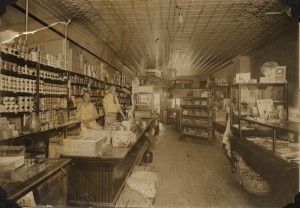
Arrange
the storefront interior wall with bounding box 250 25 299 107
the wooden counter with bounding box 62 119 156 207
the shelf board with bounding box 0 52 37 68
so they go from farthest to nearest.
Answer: the storefront interior wall with bounding box 250 25 299 107, the shelf board with bounding box 0 52 37 68, the wooden counter with bounding box 62 119 156 207

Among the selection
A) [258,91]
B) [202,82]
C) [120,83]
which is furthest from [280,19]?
[202,82]

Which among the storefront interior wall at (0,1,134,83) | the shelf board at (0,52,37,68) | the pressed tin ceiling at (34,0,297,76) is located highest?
the pressed tin ceiling at (34,0,297,76)

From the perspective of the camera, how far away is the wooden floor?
3531mm

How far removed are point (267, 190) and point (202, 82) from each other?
45.4ft

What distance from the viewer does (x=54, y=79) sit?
489 centimetres

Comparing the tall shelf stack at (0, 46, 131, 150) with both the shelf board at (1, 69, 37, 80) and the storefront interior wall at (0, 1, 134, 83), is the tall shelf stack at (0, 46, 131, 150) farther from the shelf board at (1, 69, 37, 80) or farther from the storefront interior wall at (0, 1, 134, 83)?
the storefront interior wall at (0, 1, 134, 83)

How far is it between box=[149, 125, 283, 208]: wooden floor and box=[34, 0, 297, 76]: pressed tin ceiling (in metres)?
3.50

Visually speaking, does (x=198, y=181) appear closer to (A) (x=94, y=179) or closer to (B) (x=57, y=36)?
(A) (x=94, y=179)

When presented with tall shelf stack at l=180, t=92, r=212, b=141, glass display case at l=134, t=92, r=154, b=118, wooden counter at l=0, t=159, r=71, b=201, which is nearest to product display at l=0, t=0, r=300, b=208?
wooden counter at l=0, t=159, r=71, b=201

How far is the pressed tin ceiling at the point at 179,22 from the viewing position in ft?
14.8

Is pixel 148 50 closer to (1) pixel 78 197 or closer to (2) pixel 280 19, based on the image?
(2) pixel 280 19

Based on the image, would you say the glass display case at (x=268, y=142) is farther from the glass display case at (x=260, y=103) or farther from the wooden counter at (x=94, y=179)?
the wooden counter at (x=94, y=179)

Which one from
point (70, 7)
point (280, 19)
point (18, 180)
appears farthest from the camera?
point (280, 19)

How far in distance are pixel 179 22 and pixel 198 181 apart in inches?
146
